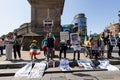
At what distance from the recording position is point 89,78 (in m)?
9.60

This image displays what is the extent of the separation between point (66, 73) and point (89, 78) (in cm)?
166

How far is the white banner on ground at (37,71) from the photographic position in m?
10.1

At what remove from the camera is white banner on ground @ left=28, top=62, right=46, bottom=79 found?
33.3 ft

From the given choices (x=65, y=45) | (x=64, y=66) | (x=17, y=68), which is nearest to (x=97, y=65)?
(x=64, y=66)

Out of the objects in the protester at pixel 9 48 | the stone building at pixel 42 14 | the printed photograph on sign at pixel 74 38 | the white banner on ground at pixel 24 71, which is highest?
the stone building at pixel 42 14

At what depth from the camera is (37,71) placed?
35.8 feet

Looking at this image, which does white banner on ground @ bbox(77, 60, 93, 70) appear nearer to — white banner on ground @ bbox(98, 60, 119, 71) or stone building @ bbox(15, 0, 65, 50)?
white banner on ground @ bbox(98, 60, 119, 71)

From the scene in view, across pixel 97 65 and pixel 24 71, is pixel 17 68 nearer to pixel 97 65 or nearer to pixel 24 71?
pixel 24 71

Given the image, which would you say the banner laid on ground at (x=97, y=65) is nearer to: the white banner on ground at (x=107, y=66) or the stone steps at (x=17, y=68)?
the white banner on ground at (x=107, y=66)

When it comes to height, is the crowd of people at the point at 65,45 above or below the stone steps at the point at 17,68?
above

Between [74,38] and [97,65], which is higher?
[74,38]

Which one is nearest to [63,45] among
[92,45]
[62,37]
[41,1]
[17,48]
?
[62,37]

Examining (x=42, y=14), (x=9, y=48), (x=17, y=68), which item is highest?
(x=42, y=14)

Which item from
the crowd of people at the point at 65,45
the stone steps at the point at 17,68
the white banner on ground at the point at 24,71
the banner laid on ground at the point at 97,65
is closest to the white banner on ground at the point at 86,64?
the banner laid on ground at the point at 97,65
